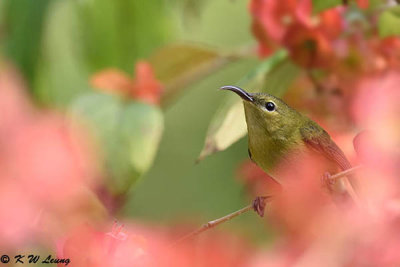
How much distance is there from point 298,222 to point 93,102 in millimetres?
396

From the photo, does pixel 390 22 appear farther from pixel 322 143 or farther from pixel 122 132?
pixel 122 132

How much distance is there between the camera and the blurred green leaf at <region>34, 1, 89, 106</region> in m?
0.68

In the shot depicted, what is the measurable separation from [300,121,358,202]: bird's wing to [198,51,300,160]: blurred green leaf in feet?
0.21

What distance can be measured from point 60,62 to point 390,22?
0.53 metres

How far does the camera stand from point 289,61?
23.2 inches

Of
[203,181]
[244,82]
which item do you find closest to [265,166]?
[244,82]

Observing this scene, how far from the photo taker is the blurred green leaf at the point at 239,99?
1.54 ft

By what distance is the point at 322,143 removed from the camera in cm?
61

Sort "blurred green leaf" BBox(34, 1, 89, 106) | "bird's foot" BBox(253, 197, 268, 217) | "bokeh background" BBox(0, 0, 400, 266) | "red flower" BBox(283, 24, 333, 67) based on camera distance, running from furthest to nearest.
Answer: "blurred green leaf" BBox(34, 1, 89, 106) → "red flower" BBox(283, 24, 333, 67) → "bird's foot" BBox(253, 197, 268, 217) → "bokeh background" BBox(0, 0, 400, 266)

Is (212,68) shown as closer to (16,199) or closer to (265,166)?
(265,166)

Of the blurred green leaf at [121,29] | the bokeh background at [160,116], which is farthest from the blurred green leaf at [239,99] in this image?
the blurred green leaf at [121,29]

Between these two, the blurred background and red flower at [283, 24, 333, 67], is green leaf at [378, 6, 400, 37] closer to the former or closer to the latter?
red flower at [283, 24, 333, 67]

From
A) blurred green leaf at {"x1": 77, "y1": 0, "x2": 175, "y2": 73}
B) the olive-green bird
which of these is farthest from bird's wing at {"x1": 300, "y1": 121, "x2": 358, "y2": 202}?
blurred green leaf at {"x1": 77, "y1": 0, "x2": 175, "y2": 73}

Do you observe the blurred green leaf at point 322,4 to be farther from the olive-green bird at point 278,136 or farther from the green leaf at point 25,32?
the green leaf at point 25,32
